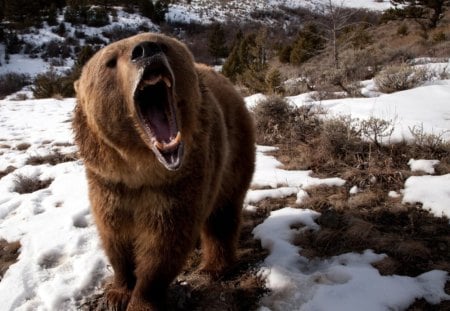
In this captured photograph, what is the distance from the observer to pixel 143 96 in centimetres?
232

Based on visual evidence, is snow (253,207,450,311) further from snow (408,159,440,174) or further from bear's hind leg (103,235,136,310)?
snow (408,159,440,174)

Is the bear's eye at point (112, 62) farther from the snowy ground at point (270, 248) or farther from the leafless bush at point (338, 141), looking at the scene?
the leafless bush at point (338, 141)

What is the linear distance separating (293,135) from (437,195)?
6.98ft

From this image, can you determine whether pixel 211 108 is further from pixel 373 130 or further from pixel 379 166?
pixel 373 130

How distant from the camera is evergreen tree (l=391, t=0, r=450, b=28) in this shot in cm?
2022

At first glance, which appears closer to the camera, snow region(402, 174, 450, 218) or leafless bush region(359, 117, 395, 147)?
snow region(402, 174, 450, 218)

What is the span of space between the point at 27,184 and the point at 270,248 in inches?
121

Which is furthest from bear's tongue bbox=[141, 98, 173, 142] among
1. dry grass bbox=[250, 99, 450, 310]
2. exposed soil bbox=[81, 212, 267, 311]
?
dry grass bbox=[250, 99, 450, 310]

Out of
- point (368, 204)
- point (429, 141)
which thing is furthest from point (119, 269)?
point (429, 141)

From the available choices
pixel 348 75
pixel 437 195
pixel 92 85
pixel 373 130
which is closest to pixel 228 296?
pixel 92 85

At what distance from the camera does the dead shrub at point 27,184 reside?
502cm

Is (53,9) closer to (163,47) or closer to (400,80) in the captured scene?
(400,80)

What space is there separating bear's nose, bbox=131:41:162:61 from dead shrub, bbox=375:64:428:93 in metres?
5.88

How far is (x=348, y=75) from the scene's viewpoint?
948 centimetres
